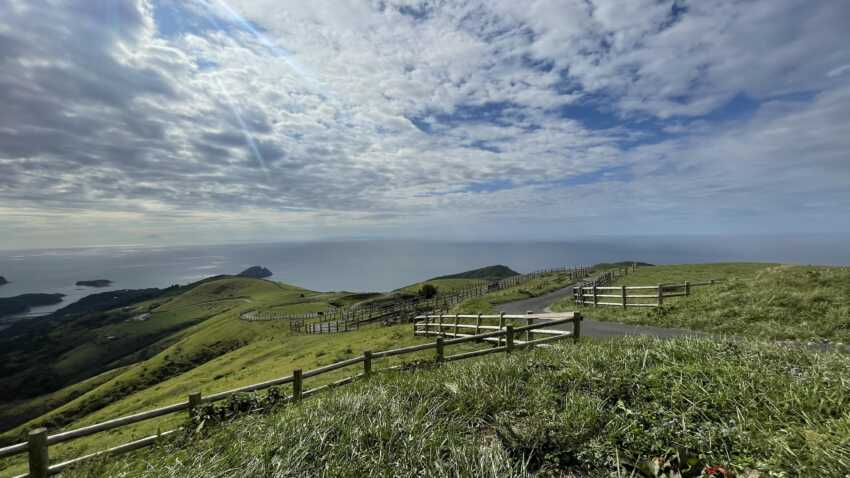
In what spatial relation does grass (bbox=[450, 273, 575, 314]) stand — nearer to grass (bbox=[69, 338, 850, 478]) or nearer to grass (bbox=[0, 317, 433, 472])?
grass (bbox=[0, 317, 433, 472])

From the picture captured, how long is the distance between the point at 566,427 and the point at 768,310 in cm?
1513

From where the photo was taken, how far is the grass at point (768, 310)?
12.0 meters

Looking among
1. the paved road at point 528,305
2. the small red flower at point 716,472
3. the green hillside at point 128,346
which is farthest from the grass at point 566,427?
the green hillside at point 128,346

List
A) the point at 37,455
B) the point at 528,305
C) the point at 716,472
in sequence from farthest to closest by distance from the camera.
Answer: the point at 528,305, the point at 37,455, the point at 716,472

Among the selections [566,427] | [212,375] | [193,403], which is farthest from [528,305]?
[212,375]

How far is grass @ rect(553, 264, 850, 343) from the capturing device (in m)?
12.0

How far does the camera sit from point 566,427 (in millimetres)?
4738

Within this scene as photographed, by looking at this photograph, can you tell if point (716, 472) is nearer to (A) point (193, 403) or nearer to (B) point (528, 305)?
(A) point (193, 403)

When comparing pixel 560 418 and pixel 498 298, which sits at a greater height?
pixel 560 418

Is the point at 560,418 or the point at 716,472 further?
the point at 560,418

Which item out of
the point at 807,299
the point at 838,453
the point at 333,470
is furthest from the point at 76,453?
the point at 807,299

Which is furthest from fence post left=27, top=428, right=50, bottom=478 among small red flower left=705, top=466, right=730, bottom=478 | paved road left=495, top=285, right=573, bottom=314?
paved road left=495, top=285, right=573, bottom=314

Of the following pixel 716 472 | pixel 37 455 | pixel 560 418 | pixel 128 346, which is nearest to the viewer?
pixel 716 472

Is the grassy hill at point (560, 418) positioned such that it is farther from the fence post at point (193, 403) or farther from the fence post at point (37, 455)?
the fence post at point (37, 455)
